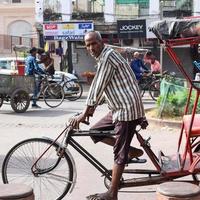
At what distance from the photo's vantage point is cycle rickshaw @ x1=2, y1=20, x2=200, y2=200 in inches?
217

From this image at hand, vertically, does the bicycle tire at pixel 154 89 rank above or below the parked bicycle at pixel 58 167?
below

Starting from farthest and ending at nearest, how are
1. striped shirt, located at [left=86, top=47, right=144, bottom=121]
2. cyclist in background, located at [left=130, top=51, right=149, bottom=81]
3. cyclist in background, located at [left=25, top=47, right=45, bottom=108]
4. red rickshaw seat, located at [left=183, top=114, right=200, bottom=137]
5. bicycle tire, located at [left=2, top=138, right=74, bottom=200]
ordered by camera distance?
cyclist in background, located at [left=130, top=51, right=149, bottom=81] < cyclist in background, located at [left=25, top=47, right=45, bottom=108] < red rickshaw seat, located at [left=183, top=114, right=200, bottom=137] < bicycle tire, located at [left=2, top=138, right=74, bottom=200] < striped shirt, located at [left=86, top=47, right=144, bottom=121]

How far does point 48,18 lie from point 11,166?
26.6 m

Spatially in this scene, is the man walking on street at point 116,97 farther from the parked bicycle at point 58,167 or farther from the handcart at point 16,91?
the handcart at point 16,91

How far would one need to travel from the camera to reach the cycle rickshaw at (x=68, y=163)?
5.52 meters

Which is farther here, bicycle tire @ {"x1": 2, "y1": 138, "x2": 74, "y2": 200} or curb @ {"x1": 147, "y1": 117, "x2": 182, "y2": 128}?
curb @ {"x1": 147, "y1": 117, "x2": 182, "y2": 128}

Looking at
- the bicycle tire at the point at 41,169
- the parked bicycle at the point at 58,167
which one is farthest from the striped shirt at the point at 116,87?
the bicycle tire at the point at 41,169

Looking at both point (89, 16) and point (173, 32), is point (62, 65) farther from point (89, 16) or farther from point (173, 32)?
point (173, 32)

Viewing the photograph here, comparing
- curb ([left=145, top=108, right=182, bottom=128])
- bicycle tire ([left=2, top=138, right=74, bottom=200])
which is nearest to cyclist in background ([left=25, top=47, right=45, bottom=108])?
curb ([left=145, top=108, right=182, bottom=128])

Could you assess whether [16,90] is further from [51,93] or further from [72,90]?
[72,90]

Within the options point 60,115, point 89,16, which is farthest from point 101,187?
point 89,16

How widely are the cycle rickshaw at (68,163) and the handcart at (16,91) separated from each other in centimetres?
840

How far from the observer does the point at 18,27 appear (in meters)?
44.9

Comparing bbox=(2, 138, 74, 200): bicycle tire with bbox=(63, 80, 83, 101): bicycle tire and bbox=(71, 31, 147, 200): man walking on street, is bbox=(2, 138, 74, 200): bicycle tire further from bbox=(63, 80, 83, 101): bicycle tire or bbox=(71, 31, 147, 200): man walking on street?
bbox=(63, 80, 83, 101): bicycle tire
